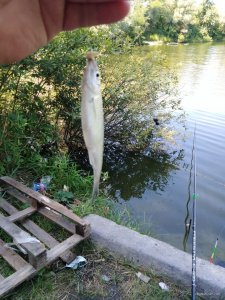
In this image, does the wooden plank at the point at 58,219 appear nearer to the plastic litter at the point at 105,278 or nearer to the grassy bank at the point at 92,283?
the grassy bank at the point at 92,283

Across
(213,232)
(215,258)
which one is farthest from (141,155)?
(215,258)

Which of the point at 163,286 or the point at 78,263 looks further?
the point at 78,263

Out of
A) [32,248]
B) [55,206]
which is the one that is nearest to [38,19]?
[32,248]

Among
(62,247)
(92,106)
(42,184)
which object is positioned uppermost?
(92,106)

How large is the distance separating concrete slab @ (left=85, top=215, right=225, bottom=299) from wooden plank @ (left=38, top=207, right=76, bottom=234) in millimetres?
248

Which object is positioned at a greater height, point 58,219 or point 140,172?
point 58,219

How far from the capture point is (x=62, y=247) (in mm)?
3949

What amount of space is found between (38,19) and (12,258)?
3.18m

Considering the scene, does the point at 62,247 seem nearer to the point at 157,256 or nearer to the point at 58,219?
the point at 58,219

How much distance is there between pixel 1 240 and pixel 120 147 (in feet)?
17.1

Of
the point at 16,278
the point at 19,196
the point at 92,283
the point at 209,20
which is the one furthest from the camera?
the point at 209,20

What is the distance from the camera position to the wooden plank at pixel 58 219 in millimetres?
4396

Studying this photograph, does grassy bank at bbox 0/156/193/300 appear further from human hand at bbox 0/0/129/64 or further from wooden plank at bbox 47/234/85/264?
human hand at bbox 0/0/129/64

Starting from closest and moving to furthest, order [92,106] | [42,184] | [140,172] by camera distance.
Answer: [92,106], [42,184], [140,172]
